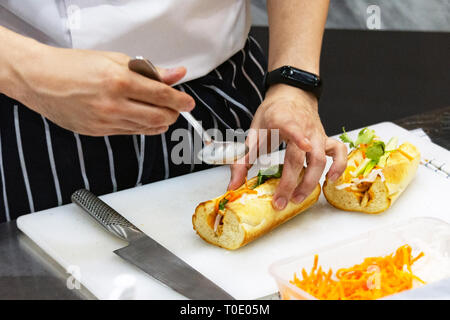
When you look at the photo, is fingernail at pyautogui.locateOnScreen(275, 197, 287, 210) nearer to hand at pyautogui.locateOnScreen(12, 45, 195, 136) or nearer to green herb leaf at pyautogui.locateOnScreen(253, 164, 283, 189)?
green herb leaf at pyautogui.locateOnScreen(253, 164, 283, 189)

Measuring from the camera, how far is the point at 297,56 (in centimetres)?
157

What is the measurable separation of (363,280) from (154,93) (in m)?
0.47

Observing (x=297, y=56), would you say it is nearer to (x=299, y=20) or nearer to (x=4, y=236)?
(x=299, y=20)

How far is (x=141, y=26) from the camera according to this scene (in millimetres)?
1394

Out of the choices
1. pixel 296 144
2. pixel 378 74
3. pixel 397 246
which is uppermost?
pixel 296 144

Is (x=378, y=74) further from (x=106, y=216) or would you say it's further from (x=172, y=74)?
(x=172, y=74)

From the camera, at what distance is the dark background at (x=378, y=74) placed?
2.88 metres

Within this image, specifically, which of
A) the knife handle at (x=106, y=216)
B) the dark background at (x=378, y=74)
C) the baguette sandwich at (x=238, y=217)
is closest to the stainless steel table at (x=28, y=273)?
the knife handle at (x=106, y=216)

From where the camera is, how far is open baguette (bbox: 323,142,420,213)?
140 cm

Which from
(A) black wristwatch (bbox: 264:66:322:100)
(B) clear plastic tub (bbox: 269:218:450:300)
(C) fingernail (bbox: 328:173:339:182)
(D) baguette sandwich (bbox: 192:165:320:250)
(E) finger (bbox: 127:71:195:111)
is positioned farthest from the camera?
(A) black wristwatch (bbox: 264:66:322:100)

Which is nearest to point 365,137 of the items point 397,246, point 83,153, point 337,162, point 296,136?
point 337,162

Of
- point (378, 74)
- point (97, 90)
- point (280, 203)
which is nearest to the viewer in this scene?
point (97, 90)

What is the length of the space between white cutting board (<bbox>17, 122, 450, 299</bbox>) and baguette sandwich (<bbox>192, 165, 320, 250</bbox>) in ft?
0.09

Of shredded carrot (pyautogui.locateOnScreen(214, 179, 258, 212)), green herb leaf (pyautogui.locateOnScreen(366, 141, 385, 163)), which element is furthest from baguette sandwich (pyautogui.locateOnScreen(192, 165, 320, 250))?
green herb leaf (pyautogui.locateOnScreen(366, 141, 385, 163))
